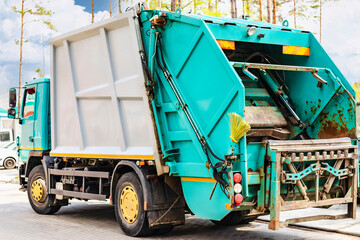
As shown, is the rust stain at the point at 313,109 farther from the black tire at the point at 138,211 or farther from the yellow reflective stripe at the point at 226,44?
the black tire at the point at 138,211

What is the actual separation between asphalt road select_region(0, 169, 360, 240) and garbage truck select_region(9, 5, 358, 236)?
0.35 meters

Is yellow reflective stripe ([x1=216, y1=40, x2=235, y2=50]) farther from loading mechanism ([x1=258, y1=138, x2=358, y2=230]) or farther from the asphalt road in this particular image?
the asphalt road

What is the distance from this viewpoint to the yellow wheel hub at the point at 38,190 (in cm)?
927

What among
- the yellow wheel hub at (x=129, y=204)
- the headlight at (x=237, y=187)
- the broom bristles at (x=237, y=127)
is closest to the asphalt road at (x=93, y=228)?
the yellow wheel hub at (x=129, y=204)

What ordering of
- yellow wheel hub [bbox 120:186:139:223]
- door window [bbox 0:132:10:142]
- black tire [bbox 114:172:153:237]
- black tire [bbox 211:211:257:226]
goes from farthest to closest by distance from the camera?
1. door window [bbox 0:132:10:142]
2. black tire [bbox 211:211:257:226]
3. yellow wheel hub [bbox 120:186:139:223]
4. black tire [bbox 114:172:153:237]

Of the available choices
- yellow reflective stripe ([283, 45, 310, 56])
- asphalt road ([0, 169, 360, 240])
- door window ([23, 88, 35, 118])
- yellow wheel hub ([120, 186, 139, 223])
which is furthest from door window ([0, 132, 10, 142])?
yellow reflective stripe ([283, 45, 310, 56])

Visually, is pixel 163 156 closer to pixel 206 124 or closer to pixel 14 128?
pixel 206 124

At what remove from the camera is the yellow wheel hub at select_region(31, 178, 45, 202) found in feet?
30.4

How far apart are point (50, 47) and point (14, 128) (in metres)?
23.7

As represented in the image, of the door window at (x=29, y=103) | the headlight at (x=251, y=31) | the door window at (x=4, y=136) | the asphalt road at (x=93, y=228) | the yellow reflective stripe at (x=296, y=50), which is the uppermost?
the headlight at (x=251, y=31)

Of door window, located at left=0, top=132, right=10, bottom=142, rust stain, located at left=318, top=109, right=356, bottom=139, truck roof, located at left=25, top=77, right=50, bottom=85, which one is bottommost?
door window, located at left=0, top=132, right=10, bottom=142

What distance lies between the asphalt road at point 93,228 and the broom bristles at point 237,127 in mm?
1945

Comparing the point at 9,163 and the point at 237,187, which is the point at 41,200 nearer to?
the point at 237,187

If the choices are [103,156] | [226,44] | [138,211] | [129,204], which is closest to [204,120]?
[226,44]
